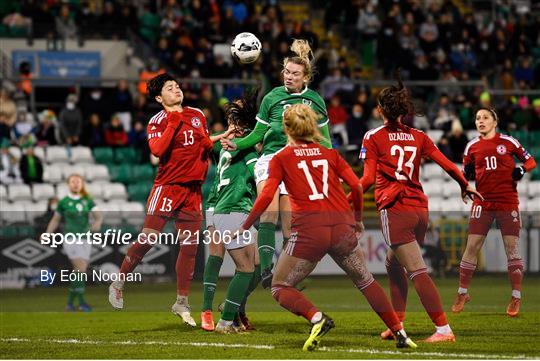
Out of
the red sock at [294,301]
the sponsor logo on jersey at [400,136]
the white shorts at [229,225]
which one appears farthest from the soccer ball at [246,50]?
the red sock at [294,301]

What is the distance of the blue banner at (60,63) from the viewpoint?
25.7 meters

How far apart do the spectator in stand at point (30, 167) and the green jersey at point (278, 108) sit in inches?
443

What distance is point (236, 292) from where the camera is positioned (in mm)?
11883

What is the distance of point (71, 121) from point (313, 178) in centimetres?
1436

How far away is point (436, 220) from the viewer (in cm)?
2072

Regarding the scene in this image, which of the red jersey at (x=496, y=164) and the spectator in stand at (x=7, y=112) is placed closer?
the red jersey at (x=496, y=164)

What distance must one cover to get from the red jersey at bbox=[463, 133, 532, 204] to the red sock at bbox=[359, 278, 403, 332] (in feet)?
14.5

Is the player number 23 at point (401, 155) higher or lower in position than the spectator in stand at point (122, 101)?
higher

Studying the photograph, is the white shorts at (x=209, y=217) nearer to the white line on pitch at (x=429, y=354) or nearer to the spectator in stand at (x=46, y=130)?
the white line on pitch at (x=429, y=354)

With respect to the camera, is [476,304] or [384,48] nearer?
[476,304]

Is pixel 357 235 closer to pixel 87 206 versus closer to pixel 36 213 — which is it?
pixel 87 206

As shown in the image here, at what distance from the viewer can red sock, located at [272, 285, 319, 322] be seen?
402 inches

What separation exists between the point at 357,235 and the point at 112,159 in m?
14.3

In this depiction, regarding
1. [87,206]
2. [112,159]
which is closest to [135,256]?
[87,206]
